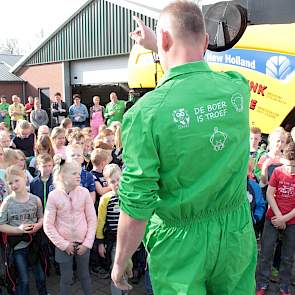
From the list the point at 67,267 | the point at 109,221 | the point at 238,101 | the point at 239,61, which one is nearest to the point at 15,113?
the point at 239,61

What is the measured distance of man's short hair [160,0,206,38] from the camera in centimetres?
175

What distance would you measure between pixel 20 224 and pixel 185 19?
2763 millimetres

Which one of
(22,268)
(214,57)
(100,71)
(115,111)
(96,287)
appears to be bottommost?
(96,287)

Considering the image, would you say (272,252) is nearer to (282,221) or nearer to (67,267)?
(282,221)

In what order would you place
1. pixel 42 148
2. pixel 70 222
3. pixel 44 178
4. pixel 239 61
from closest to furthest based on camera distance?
pixel 70 222 → pixel 44 178 → pixel 42 148 → pixel 239 61

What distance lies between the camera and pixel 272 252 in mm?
4078

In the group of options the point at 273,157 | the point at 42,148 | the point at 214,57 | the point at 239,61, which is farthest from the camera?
the point at 214,57

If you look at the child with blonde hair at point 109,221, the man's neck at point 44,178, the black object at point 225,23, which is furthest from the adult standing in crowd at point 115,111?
the child with blonde hair at point 109,221

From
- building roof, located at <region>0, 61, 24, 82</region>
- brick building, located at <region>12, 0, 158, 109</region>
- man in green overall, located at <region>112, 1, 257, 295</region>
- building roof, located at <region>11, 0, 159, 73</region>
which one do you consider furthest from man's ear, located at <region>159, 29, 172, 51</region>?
building roof, located at <region>0, 61, 24, 82</region>

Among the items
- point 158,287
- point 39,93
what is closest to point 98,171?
point 158,287

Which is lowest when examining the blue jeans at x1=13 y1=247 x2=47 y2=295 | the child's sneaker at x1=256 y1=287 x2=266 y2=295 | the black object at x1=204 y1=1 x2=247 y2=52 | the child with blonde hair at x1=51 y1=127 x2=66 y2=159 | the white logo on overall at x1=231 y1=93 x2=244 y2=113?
the child's sneaker at x1=256 y1=287 x2=266 y2=295

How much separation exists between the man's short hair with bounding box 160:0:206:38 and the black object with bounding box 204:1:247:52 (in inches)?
163

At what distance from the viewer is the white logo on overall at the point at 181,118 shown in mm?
1665

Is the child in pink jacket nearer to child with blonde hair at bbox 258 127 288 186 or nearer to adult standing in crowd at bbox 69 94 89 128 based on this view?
child with blonde hair at bbox 258 127 288 186
